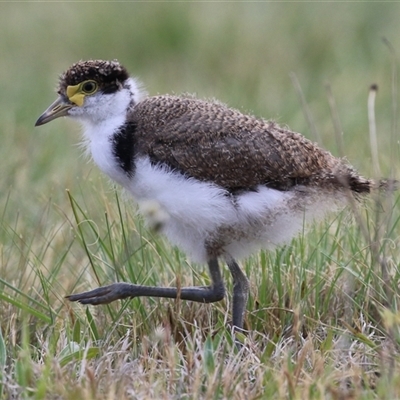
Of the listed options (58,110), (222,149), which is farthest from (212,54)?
(222,149)

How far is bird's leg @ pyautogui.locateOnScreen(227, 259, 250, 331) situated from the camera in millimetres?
3545

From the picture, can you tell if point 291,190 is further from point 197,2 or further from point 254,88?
point 197,2

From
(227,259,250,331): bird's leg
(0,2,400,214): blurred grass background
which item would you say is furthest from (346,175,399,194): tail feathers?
(0,2,400,214): blurred grass background

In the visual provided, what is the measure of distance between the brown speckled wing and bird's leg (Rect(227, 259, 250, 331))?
1.17ft

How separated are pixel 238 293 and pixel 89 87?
0.96 m

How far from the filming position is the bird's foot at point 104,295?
349 centimetres

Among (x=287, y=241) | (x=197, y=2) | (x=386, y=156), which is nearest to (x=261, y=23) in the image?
(x=197, y=2)

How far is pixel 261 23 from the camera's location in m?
8.24

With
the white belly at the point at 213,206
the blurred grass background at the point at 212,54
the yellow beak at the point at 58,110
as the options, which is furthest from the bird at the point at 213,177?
the blurred grass background at the point at 212,54

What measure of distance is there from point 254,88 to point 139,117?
361 centimetres

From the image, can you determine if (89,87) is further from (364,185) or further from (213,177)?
(364,185)

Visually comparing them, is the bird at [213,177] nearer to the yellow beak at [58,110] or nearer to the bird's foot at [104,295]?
the bird's foot at [104,295]

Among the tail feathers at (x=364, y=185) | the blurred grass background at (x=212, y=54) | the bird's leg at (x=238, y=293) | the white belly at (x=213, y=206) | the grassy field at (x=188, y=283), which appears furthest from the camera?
the blurred grass background at (x=212, y=54)

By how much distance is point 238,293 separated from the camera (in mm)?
3602
